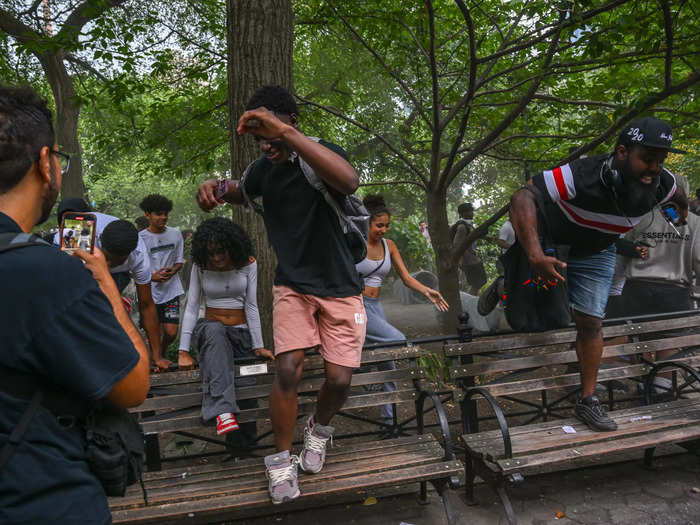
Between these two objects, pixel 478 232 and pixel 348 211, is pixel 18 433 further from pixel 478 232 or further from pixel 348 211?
pixel 478 232

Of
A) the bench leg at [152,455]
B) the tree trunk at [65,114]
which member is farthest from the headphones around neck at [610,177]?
the tree trunk at [65,114]

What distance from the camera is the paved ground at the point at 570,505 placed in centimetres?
333

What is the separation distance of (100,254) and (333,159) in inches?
45.9

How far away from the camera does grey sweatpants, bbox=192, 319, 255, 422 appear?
11.0ft

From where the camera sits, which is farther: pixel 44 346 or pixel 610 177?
pixel 610 177

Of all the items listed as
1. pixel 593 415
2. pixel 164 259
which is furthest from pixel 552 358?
pixel 164 259

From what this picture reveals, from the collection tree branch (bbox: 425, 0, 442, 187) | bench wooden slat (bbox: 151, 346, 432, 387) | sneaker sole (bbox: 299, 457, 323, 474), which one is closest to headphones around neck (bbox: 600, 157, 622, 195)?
bench wooden slat (bbox: 151, 346, 432, 387)

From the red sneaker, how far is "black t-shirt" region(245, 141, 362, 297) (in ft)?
3.38

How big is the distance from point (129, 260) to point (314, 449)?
2344mm

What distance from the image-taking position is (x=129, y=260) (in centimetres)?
427

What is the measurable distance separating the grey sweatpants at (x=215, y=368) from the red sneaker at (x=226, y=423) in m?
0.03

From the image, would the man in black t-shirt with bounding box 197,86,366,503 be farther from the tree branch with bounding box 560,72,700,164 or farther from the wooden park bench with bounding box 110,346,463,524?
the tree branch with bounding box 560,72,700,164

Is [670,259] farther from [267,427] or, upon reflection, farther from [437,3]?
[267,427]

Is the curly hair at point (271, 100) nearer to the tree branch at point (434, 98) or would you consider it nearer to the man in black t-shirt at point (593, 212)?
the man in black t-shirt at point (593, 212)
